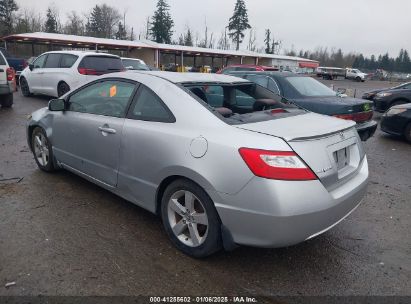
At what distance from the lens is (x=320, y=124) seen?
3.13 metres

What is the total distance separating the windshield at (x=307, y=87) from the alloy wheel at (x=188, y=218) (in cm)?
464

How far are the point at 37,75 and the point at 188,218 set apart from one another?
1145 cm

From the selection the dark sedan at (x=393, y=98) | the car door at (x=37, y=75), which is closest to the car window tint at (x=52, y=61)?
the car door at (x=37, y=75)

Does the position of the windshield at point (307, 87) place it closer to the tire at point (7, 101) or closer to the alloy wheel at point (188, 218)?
the alloy wheel at point (188, 218)

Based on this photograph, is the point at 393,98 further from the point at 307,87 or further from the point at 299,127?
the point at 299,127

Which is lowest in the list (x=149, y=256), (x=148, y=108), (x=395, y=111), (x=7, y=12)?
(x=149, y=256)

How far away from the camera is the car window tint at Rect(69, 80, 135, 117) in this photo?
3.65 meters

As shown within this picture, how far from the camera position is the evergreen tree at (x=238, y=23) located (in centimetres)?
8538

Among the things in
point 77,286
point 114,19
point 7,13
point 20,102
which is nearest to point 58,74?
point 20,102

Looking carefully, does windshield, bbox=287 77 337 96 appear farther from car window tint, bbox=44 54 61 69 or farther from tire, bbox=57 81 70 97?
car window tint, bbox=44 54 61 69

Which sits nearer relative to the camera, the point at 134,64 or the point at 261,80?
the point at 261,80

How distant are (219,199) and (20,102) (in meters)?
11.5

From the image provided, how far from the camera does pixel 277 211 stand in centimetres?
247

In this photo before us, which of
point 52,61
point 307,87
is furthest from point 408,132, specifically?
point 52,61
